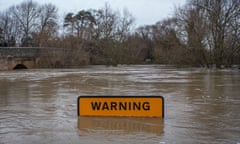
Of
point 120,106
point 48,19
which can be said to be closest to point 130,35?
point 48,19

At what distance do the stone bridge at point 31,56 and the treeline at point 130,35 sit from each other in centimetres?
166

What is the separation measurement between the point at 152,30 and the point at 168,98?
262 feet

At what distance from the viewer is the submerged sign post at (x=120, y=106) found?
8.27 meters

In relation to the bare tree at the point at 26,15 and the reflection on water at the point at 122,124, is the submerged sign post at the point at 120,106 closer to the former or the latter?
the reflection on water at the point at 122,124

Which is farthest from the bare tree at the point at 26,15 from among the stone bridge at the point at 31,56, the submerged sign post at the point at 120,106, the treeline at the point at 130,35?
the submerged sign post at the point at 120,106

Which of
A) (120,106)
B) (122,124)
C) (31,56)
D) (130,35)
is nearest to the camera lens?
(122,124)

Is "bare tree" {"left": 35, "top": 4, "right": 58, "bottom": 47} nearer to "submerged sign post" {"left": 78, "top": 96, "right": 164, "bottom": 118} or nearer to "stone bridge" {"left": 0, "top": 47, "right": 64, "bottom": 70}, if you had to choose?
"stone bridge" {"left": 0, "top": 47, "right": 64, "bottom": 70}

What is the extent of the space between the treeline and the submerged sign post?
37.3 m

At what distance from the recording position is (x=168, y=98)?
42.0ft

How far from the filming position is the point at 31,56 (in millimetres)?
57188

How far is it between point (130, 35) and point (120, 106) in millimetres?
67219

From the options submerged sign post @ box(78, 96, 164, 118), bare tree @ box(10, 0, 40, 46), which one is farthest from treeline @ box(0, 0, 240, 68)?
submerged sign post @ box(78, 96, 164, 118)

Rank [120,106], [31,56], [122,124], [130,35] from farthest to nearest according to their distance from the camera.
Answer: [130,35] → [31,56] → [120,106] → [122,124]

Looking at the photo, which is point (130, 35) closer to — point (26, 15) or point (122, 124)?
point (26, 15)
